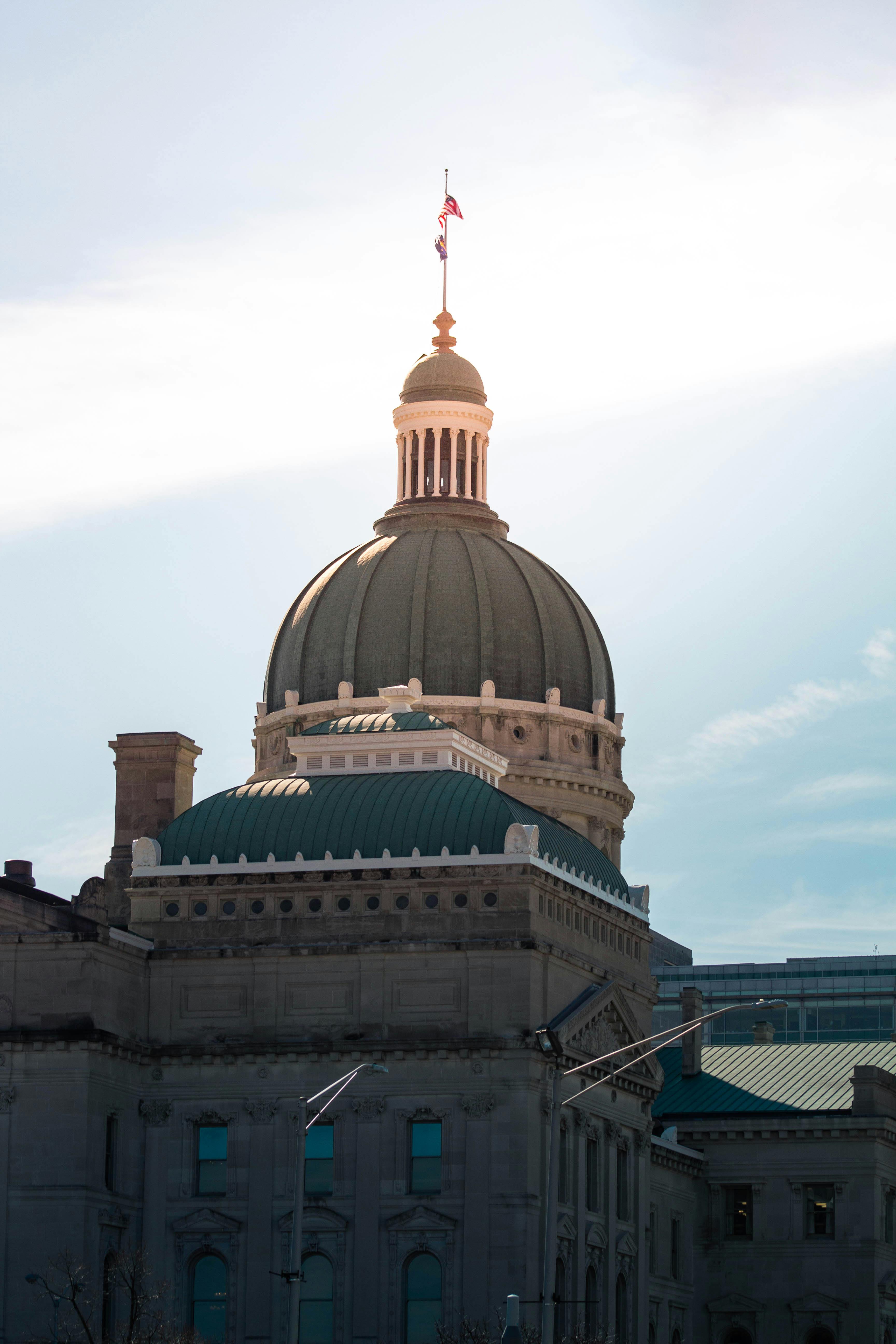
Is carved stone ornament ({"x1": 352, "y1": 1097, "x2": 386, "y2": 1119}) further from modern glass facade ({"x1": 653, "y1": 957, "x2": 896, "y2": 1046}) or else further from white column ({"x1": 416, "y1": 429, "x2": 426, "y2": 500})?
modern glass facade ({"x1": 653, "y1": 957, "x2": 896, "y2": 1046})

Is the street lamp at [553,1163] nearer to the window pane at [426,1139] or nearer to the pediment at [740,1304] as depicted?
Result: the window pane at [426,1139]

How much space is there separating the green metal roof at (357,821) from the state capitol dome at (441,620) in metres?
31.2

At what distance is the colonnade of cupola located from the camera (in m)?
152

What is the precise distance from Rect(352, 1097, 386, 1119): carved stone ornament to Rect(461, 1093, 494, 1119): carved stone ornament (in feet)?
9.72

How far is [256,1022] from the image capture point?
340 ft

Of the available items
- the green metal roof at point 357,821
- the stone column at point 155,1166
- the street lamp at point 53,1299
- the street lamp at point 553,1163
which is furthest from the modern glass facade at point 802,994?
the street lamp at point 553,1163

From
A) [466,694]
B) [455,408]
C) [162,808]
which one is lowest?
[162,808]

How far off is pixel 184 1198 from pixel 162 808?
2198 centimetres

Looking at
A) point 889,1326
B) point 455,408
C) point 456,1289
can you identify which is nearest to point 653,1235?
point 889,1326

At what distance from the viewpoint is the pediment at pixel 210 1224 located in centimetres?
10219

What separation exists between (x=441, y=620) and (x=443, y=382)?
16.1m

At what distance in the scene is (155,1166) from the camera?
10325 centimetres

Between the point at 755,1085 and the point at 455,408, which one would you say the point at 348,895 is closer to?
the point at 755,1085

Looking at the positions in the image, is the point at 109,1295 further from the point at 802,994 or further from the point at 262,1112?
the point at 802,994
